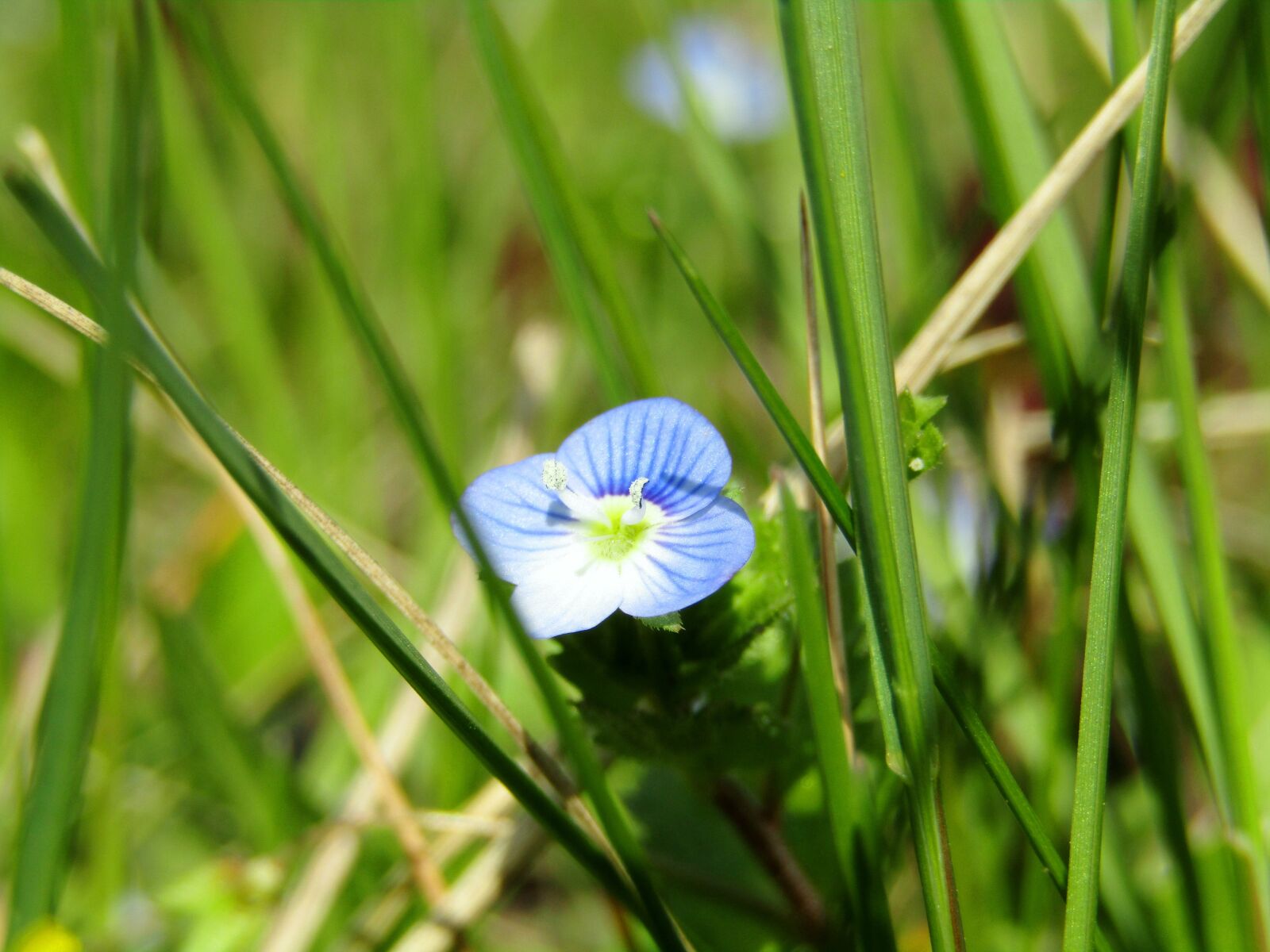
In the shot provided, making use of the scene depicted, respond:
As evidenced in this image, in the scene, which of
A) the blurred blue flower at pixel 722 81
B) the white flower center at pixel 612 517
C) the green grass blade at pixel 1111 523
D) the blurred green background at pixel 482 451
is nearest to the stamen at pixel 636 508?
the white flower center at pixel 612 517

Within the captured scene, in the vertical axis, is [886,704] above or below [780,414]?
below

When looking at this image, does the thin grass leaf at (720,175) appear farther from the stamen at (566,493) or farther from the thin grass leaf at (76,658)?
the thin grass leaf at (76,658)

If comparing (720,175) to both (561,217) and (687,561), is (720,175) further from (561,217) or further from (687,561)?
(687,561)

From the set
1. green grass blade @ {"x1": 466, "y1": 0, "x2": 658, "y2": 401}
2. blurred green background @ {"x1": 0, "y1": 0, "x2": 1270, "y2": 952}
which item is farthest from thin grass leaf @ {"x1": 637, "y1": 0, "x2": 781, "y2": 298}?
green grass blade @ {"x1": 466, "y1": 0, "x2": 658, "y2": 401}

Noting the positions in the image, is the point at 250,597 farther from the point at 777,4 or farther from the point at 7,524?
the point at 777,4

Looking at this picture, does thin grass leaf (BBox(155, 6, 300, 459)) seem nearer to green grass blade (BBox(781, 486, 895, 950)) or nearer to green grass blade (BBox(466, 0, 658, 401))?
green grass blade (BBox(466, 0, 658, 401))

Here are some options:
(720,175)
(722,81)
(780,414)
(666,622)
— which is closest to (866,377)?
(780,414)

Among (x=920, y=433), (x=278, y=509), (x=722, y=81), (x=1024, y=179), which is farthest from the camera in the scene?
(x=722, y=81)
